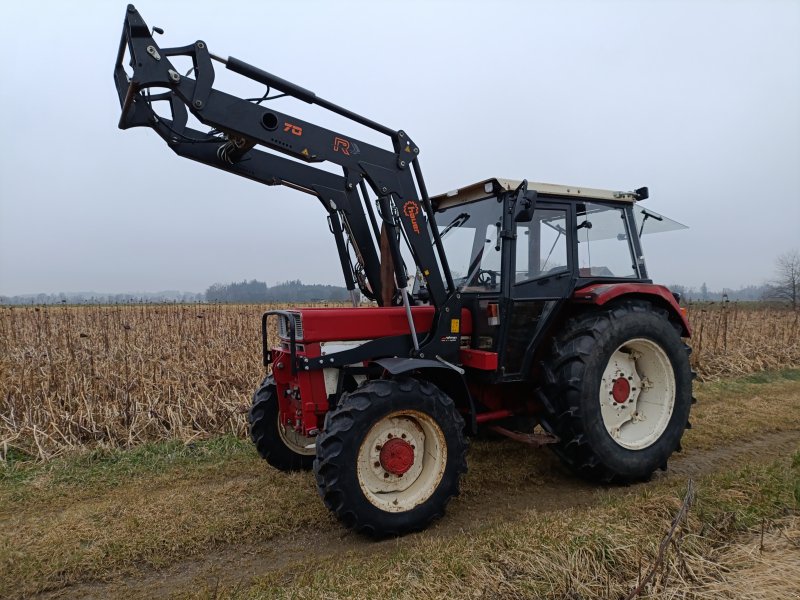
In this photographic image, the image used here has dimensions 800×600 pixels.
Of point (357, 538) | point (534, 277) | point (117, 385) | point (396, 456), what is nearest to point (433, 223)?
point (534, 277)

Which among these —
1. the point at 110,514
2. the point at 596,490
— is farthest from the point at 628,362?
the point at 110,514

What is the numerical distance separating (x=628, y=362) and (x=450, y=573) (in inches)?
109

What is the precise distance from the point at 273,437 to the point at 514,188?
2.92m

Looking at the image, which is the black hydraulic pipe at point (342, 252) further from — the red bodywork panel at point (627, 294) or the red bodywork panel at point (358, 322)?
the red bodywork panel at point (627, 294)

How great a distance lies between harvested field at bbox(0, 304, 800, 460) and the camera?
223 inches

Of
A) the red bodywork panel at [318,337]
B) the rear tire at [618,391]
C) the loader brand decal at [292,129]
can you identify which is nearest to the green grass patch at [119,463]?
the red bodywork panel at [318,337]

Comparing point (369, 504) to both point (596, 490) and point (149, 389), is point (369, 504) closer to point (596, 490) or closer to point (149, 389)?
point (596, 490)

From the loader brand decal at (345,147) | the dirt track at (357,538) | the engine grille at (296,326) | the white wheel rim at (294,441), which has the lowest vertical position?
the dirt track at (357,538)

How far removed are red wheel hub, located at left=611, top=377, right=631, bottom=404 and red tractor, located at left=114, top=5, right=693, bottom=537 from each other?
0.01 metres

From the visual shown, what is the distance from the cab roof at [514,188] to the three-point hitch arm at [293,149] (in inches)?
22.0

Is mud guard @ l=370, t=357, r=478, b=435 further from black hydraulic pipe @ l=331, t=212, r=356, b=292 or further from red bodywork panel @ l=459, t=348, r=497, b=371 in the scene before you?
black hydraulic pipe @ l=331, t=212, r=356, b=292

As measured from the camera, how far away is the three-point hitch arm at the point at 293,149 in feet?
11.0

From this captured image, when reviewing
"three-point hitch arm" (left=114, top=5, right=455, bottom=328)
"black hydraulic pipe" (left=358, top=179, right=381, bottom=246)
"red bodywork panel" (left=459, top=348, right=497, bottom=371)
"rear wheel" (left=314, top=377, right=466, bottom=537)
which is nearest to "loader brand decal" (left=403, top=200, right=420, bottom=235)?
"three-point hitch arm" (left=114, top=5, right=455, bottom=328)

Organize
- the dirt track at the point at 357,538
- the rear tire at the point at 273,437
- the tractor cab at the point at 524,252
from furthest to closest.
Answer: the rear tire at the point at 273,437
the tractor cab at the point at 524,252
the dirt track at the point at 357,538
